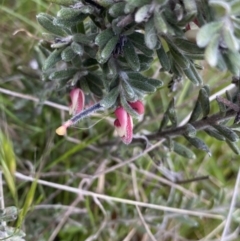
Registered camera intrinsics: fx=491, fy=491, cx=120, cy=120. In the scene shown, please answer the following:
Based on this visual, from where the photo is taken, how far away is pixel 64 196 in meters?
1.75

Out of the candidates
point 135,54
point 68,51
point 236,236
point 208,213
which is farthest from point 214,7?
point 236,236

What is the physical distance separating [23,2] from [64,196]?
0.74m

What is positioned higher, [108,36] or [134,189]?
[108,36]

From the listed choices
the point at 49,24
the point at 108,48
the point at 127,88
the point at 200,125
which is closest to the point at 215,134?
the point at 200,125

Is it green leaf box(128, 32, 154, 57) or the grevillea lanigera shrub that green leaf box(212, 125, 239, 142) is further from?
green leaf box(128, 32, 154, 57)

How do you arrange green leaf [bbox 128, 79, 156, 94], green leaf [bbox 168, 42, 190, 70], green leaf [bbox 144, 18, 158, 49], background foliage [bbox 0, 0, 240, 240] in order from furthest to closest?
background foliage [bbox 0, 0, 240, 240]
green leaf [bbox 128, 79, 156, 94]
green leaf [bbox 168, 42, 190, 70]
green leaf [bbox 144, 18, 158, 49]

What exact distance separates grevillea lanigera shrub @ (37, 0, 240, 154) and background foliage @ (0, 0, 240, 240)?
0.98 ft

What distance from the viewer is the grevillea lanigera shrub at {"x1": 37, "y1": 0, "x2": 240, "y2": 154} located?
830 millimetres

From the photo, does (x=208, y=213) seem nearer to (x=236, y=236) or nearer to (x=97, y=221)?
(x=236, y=236)

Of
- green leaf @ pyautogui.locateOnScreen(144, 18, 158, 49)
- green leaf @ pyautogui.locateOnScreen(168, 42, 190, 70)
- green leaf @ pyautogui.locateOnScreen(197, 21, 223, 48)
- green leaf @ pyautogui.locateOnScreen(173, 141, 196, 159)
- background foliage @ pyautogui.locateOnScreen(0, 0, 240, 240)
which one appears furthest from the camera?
background foliage @ pyautogui.locateOnScreen(0, 0, 240, 240)

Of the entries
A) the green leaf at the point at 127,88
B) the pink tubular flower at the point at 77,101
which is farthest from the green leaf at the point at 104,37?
the pink tubular flower at the point at 77,101

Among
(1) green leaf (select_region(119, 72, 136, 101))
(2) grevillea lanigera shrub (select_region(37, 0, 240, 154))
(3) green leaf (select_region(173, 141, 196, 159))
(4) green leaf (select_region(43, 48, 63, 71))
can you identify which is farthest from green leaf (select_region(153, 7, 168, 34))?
(3) green leaf (select_region(173, 141, 196, 159))

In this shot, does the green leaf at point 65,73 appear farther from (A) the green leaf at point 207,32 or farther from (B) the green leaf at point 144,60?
(A) the green leaf at point 207,32

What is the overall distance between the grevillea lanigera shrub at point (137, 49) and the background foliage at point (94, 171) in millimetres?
298
